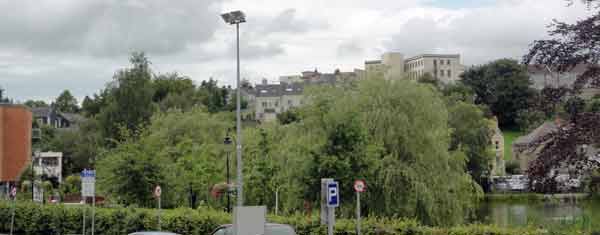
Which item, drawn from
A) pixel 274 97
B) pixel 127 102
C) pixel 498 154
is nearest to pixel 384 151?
pixel 127 102

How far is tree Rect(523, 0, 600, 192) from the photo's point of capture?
13.8m

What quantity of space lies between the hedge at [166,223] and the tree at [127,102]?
42829mm

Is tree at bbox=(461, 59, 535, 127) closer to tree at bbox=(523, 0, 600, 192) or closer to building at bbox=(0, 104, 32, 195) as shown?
building at bbox=(0, 104, 32, 195)

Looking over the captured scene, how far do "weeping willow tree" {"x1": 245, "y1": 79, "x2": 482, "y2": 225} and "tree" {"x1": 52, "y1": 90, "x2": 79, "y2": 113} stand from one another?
149 meters

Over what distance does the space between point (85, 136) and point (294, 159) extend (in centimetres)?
6467

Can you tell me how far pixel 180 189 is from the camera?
41.9 meters

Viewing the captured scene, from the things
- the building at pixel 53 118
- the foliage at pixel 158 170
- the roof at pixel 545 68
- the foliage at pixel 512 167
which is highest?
the building at pixel 53 118

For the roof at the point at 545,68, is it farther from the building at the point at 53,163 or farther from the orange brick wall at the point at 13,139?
the building at the point at 53,163

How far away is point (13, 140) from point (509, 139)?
323 ft

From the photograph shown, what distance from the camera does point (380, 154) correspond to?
3297 cm

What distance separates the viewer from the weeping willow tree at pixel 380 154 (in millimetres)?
30562

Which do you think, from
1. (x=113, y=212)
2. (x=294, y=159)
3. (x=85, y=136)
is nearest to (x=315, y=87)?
(x=294, y=159)

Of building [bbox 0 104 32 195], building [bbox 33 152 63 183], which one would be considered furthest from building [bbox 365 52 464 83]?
building [bbox 0 104 32 195]

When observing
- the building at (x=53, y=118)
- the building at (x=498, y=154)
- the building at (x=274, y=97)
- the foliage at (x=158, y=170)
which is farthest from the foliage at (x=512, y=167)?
the building at (x=53, y=118)
